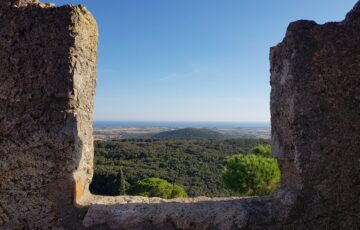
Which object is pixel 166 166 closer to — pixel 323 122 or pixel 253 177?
pixel 253 177

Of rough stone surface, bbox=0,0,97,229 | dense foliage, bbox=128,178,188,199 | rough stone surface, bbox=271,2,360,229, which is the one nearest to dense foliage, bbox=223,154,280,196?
dense foliage, bbox=128,178,188,199

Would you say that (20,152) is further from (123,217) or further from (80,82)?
(123,217)

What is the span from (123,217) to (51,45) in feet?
5.07

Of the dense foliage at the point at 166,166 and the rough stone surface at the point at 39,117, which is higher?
the rough stone surface at the point at 39,117

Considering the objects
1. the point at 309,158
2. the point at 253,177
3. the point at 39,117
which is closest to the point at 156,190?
the point at 253,177

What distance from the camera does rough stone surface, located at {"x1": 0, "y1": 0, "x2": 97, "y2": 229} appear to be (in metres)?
2.91

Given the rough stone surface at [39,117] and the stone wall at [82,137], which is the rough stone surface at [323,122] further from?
the rough stone surface at [39,117]

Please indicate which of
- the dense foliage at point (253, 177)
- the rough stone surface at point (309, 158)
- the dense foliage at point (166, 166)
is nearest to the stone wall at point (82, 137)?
the rough stone surface at point (309, 158)

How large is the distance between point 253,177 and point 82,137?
491 inches

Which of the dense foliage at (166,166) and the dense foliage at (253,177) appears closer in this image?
the dense foliage at (253,177)

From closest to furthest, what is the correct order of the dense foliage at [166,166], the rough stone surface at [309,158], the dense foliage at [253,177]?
the rough stone surface at [309,158]
the dense foliage at [253,177]
the dense foliage at [166,166]

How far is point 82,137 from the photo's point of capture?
119 inches

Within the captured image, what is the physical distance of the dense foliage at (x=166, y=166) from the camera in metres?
22.6

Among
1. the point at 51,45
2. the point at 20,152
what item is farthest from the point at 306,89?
the point at 20,152
